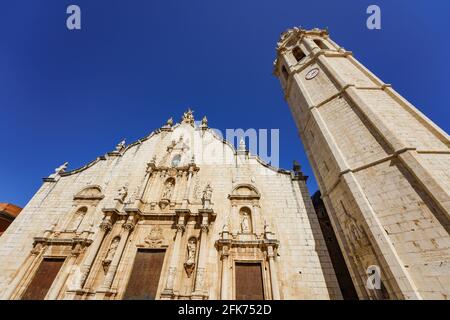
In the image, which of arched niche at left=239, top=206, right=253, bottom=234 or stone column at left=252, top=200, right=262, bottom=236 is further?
arched niche at left=239, top=206, right=253, bottom=234

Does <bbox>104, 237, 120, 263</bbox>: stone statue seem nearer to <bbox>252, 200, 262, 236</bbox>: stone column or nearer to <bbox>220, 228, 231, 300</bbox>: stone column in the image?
<bbox>220, 228, 231, 300</bbox>: stone column

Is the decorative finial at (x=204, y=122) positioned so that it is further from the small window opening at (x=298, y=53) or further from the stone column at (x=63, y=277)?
the stone column at (x=63, y=277)

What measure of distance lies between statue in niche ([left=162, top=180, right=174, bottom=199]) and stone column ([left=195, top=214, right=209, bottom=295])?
285 cm

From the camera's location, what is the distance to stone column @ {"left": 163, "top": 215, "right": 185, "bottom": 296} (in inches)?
306

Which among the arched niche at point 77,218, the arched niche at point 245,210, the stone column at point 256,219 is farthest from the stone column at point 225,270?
the arched niche at point 77,218

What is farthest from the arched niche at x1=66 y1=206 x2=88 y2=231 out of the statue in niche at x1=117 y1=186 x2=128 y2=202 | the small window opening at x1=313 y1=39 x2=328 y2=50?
the small window opening at x1=313 y1=39 x2=328 y2=50

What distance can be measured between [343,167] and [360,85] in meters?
5.69

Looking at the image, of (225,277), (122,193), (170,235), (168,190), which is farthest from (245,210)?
(122,193)

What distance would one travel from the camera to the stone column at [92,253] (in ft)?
26.8

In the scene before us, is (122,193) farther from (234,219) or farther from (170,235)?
(234,219)

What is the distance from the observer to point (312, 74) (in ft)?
43.0

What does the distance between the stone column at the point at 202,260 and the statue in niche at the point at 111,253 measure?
159 inches

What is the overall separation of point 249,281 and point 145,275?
179 inches

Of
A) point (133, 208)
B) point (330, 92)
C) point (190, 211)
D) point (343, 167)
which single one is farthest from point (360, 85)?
point (133, 208)
